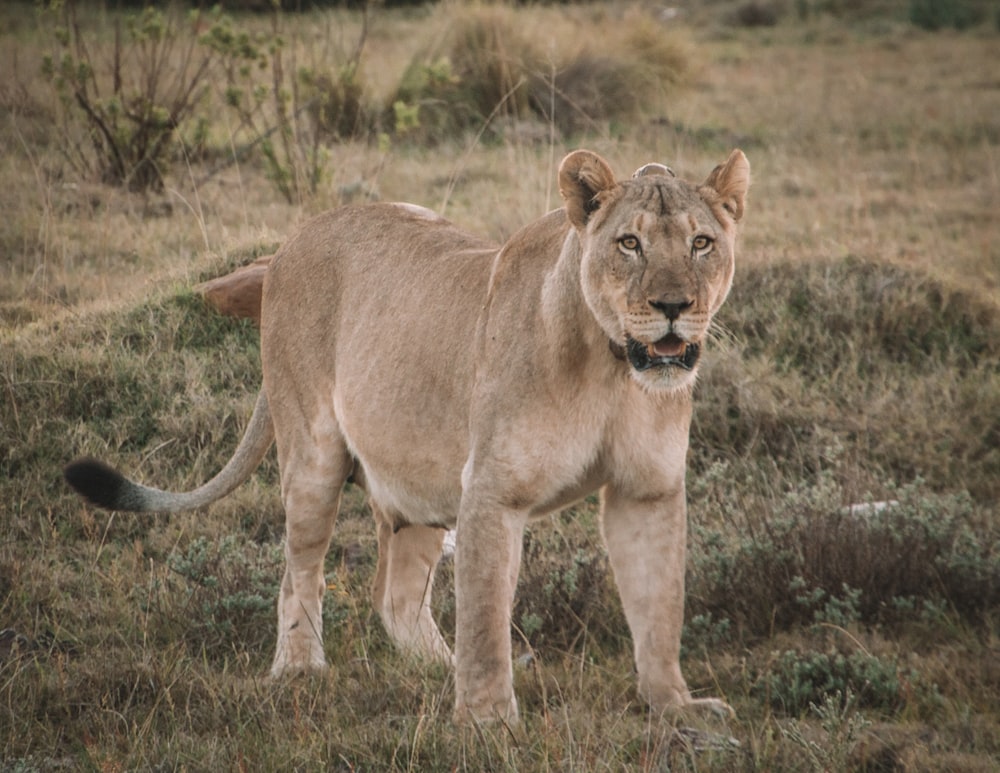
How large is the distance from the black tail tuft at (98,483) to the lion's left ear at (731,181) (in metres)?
1.93

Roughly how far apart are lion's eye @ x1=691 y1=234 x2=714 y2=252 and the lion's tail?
69.4 inches

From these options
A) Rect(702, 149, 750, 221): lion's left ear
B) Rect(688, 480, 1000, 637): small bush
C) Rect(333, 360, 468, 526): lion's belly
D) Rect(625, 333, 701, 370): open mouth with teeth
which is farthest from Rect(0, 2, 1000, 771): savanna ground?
Rect(702, 149, 750, 221): lion's left ear

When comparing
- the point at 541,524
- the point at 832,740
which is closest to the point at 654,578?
the point at 832,740

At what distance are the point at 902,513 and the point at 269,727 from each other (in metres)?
2.32

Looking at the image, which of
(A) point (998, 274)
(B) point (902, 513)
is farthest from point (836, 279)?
(B) point (902, 513)

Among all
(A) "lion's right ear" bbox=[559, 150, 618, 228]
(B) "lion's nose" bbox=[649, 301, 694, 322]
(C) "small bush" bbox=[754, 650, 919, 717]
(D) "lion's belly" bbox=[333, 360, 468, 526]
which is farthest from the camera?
(C) "small bush" bbox=[754, 650, 919, 717]

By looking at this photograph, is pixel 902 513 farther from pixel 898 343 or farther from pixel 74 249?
pixel 74 249

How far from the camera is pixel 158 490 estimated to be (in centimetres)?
420

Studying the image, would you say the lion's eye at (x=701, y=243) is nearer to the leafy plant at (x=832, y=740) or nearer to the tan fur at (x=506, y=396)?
the tan fur at (x=506, y=396)

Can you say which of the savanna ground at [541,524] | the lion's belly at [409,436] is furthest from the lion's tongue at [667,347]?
the savanna ground at [541,524]

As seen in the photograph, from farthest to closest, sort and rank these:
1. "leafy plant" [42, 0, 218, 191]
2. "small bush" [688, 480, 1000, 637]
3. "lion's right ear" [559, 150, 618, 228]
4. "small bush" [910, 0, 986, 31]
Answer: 1. "small bush" [910, 0, 986, 31]
2. "leafy plant" [42, 0, 218, 191]
3. "small bush" [688, 480, 1000, 637]
4. "lion's right ear" [559, 150, 618, 228]

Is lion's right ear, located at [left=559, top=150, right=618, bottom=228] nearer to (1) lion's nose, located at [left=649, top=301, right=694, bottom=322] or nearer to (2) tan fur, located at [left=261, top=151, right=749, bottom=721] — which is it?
(2) tan fur, located at [left=261, top=151, right=749, bottom=721]

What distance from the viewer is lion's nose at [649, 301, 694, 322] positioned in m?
2.85

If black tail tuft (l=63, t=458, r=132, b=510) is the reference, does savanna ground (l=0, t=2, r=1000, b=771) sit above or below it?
below
